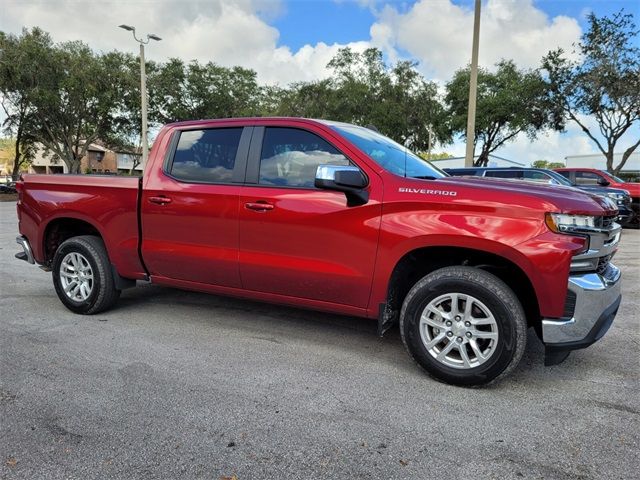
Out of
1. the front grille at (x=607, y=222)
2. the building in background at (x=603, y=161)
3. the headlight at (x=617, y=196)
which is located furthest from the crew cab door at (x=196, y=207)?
the building in background at (x=603, y=161)

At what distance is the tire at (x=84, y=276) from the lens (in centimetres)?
488

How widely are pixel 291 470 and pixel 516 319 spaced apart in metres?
1.71

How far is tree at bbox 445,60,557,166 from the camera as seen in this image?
24484 millimetres

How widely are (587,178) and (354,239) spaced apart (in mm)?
13671

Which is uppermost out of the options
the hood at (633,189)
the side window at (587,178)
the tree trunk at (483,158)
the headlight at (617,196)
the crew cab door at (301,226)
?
the tree trunk at (483,158)

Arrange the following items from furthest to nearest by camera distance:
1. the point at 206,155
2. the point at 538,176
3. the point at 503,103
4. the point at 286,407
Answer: the point at 503,103, the point at 538,176, the point at 206,155, the point at 286,407

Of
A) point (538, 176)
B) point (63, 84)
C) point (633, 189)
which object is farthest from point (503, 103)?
point (63, 84)

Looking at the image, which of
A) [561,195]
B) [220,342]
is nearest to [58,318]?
[220,342]

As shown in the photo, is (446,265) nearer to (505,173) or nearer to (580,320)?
(580,320)

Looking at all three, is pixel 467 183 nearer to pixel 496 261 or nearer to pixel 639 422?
pixel 496 261

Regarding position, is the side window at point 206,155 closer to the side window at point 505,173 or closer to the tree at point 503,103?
Answer: the side window at point 505,173

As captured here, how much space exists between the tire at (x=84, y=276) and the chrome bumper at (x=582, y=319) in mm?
4000

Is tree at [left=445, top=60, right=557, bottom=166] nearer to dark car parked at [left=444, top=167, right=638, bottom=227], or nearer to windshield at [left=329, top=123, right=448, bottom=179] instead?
dark car parked at [left=444, top=167, right=638, bottom=227]

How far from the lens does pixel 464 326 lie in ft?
10.9
